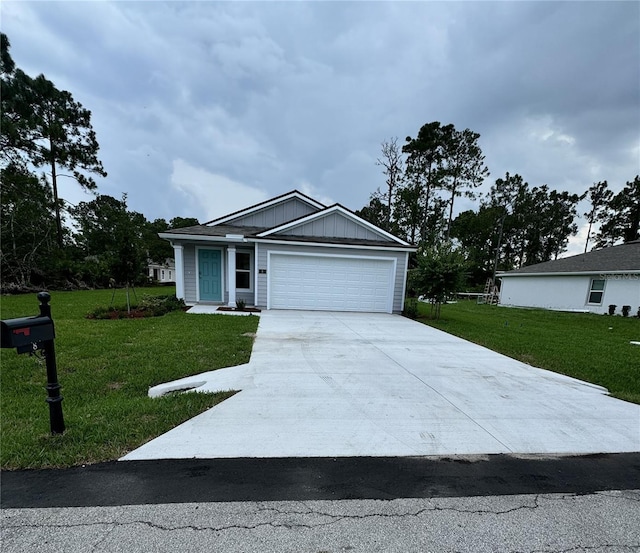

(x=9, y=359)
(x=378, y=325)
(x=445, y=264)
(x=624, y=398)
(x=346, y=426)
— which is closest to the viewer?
(x=346, y=426)

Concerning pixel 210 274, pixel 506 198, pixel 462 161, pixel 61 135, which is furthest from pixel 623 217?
pixel 61 135

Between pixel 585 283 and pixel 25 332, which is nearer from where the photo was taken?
pixel 25 332

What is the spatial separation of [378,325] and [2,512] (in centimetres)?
752

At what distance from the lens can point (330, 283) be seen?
34.5ft

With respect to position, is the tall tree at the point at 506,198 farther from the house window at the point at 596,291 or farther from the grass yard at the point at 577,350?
the grass yard at the point at 577,350

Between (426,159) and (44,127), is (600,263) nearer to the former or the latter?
(426,159)

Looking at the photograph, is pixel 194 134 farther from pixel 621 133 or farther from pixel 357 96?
pixel 621 133

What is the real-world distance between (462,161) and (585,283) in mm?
12921

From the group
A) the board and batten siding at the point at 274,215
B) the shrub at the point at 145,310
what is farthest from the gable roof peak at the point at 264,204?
the shrub at the point at 145,310

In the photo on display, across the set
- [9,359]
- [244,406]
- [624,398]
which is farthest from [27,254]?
[624,398]

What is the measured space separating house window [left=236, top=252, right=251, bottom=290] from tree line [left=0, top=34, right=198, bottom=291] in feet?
22.0

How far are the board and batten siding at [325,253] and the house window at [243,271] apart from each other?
3.11 feet

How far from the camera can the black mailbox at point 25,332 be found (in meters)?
1.99

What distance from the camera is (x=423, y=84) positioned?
36.0 feet
